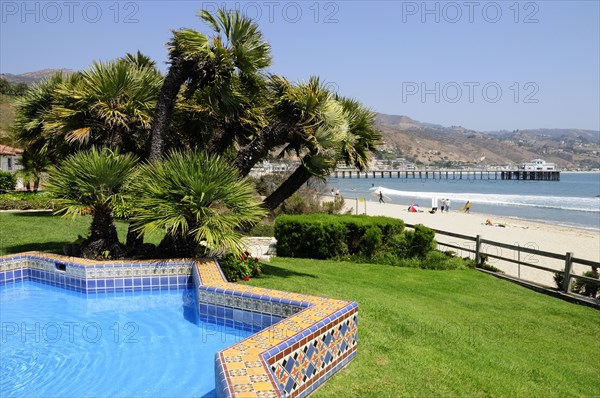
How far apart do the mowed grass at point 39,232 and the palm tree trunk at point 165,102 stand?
2831 mm

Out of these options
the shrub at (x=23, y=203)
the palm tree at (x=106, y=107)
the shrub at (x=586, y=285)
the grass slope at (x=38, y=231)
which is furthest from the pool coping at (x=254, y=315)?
the shrub at (x=23, y=203)

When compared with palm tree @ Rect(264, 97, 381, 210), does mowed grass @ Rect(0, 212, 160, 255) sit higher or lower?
lower

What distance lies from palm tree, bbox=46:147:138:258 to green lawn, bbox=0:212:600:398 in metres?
2.62

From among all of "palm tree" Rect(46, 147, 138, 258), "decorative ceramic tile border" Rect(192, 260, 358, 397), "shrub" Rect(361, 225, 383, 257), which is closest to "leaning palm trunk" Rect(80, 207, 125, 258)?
"palm tree" Rect(46, 147, 138, 258)

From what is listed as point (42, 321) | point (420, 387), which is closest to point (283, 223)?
point (42, 321)

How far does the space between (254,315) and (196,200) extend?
3123 millimetres

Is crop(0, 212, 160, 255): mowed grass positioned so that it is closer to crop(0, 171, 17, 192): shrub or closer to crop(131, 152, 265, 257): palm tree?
crop(131, 152, 265, 257): palm tree

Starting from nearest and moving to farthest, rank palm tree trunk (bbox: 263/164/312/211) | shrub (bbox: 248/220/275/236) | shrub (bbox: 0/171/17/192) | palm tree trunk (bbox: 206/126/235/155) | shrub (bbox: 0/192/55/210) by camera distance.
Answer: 1. palm tree trunk (bbox: 263/164/312/211)
2. palm tree trunk (bbox: 206/126/235/155)
3. shrub (bbox: 248/220/275/236)
4. shrub (bbox: 0/192/55/210)
5. shrub (bbox: 0/171/17/192)

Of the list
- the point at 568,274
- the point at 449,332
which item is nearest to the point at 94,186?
the point at 449,332

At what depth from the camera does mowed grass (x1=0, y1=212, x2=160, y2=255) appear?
12.1 m

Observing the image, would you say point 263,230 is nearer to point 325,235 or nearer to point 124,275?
point 325,235

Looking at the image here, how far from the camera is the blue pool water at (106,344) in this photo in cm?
516

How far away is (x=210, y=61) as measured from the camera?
944 centimetres

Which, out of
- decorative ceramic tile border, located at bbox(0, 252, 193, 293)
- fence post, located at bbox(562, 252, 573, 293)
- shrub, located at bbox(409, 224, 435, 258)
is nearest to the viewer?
decorative ceramic tile border, located at bbox(0, 252, 193, 293)
